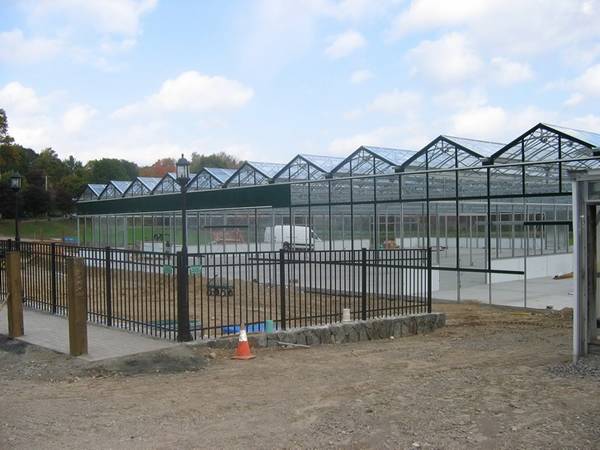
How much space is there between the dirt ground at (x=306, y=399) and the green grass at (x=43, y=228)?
2239 inches

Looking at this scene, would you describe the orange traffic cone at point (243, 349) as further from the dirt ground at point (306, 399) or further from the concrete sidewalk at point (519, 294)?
the concrete sidewalk at point (519, 294)

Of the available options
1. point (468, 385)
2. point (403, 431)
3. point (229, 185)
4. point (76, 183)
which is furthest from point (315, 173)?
point (76, 183)

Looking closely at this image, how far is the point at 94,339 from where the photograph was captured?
9.81m

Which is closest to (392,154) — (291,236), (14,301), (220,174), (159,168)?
(291,236)

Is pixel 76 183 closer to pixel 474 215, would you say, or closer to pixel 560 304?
pixel 474 215

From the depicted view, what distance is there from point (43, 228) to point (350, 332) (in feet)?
207

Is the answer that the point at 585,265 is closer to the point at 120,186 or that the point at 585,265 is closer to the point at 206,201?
the point at 206,201

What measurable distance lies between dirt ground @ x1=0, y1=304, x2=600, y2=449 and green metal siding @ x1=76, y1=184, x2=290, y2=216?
13.3 metres

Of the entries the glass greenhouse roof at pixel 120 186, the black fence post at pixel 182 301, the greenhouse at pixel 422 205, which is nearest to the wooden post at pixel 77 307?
the black fence post at pixel 182 301

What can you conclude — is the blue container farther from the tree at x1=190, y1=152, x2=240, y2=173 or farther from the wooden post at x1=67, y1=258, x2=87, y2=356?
the tree at x1=190, y1=152, x2=240, y2=173

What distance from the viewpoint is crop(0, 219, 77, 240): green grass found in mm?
62466

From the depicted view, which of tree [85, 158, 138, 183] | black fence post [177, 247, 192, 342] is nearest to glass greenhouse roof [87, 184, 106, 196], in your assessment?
black fence post [177, 247, 192, 342]

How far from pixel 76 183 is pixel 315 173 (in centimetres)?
5983

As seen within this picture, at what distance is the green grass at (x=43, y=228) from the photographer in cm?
6247
